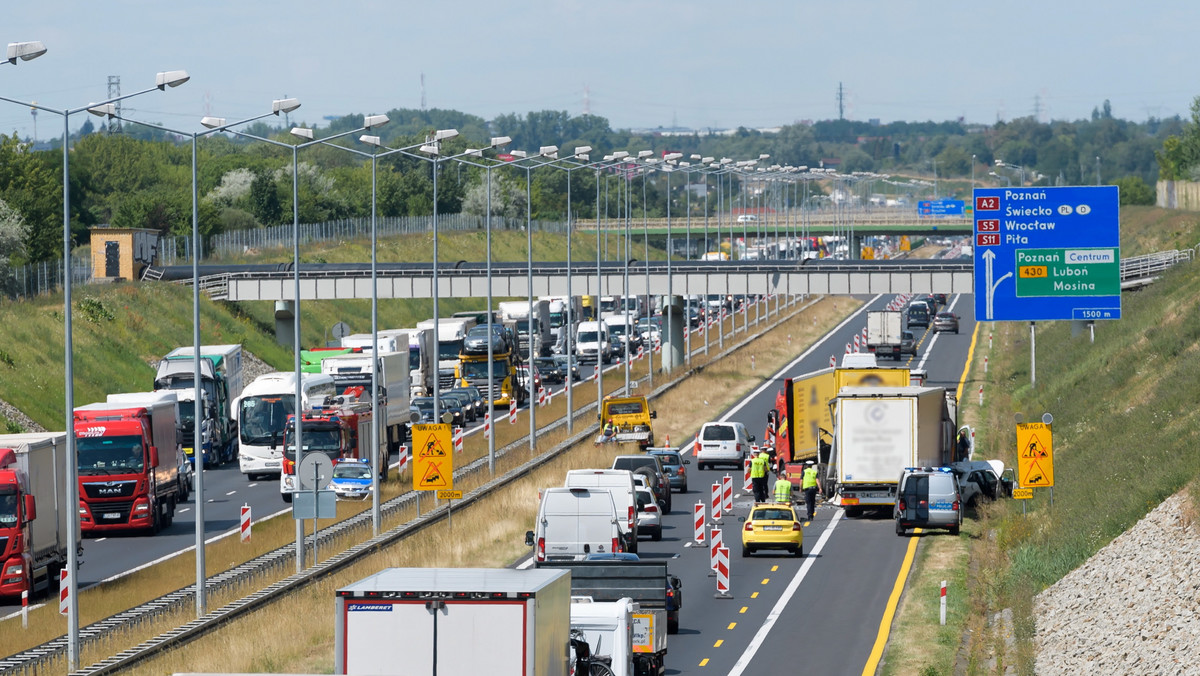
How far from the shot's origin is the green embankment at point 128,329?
70438mm

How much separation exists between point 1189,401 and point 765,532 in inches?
452

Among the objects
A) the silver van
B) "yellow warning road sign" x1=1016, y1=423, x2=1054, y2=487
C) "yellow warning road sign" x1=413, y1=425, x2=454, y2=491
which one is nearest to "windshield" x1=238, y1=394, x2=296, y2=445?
"yellow warning road sign" x1=413, y1=425, x2=454, y2=491

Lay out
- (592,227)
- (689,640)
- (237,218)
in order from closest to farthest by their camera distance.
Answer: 1. (689,640)
2. (237,218)
3. (592,227)

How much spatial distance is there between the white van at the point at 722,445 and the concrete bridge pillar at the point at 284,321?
4713 cm

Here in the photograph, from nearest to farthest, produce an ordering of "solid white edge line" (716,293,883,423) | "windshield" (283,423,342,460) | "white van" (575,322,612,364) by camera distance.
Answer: "windshield" (283,423,342,460) < "solid white edge line" (716,293,883,423) < "white van" (575,322,612,364)

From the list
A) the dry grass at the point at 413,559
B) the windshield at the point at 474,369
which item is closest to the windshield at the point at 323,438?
the dry grass at the point at 413,559

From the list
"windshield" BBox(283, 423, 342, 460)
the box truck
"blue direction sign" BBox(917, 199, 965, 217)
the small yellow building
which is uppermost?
"blue direction sign" BBox(917, 199, 965, 217)

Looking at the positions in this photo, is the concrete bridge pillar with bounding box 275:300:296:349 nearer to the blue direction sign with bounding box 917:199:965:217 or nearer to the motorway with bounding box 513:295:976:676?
the motorway with bounding box 513:295:976:676

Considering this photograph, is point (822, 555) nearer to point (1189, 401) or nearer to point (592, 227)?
point (1189, 401)

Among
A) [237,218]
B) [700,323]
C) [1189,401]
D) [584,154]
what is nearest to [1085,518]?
[1189,401]

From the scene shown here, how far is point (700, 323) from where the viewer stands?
424 feet

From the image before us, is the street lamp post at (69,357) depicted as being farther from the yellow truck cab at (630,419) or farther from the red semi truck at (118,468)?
the yellow truck cab at (630,419)

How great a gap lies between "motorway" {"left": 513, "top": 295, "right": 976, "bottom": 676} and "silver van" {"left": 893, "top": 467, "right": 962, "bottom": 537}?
0.63 m

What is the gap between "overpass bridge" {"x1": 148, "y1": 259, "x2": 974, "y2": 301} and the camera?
295 ft
